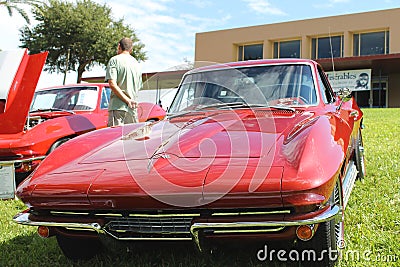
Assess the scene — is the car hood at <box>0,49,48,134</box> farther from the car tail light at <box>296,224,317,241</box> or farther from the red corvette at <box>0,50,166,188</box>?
the car tail light at <box>296,224,317,241</box>

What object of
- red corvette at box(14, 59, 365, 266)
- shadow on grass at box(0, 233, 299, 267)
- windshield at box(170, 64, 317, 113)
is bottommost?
shadow on grass at box(0, 233, 299, 267)

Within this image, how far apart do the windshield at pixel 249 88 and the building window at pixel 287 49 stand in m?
26.8

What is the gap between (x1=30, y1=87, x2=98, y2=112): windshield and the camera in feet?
20.1

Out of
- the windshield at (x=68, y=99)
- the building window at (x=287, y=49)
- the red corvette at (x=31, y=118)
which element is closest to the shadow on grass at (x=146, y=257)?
the red corvette at (x=31, y=118)

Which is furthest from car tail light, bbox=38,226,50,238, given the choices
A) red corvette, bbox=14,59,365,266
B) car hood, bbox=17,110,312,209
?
car hood, bbox=17,110,312,209

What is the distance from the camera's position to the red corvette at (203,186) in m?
2.00

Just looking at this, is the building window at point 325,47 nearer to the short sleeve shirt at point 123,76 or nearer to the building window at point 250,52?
the building window at point 250,52

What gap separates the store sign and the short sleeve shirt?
2057 centimetres

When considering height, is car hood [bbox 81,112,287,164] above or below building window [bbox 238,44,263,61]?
below

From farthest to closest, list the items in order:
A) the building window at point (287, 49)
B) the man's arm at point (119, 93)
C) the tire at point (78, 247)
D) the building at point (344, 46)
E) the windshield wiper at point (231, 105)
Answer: the building window at point (287, 49), the building at point (344, 46), the man's arm at point (119, 93), the windshield wiper at point (231, 105), the tire at point (78, 247)

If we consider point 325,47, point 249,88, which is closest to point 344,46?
point 325,47

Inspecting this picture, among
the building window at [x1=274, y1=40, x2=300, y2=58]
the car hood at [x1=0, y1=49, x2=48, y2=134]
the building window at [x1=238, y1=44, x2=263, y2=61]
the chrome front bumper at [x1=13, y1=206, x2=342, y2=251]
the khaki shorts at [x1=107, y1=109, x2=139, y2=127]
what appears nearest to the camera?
the chrome front bumper at [x1=13, y1=206, x2=342, y2=251]

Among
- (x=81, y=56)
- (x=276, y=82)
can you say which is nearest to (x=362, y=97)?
(x=81, y=56)

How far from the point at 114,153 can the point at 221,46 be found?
30174 mm
